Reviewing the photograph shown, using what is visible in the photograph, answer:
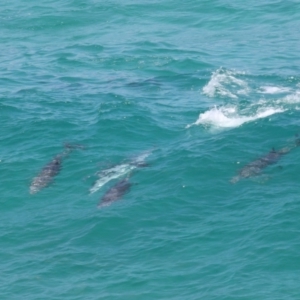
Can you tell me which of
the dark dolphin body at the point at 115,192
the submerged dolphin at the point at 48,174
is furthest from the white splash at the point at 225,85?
the dark dolphin body at the point at 115,192

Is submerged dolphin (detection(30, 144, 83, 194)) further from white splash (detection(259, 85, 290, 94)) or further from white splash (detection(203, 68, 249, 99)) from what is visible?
white splash (detection(259, 85, 290, 94))

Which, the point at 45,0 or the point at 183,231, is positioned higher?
the point at 45,0

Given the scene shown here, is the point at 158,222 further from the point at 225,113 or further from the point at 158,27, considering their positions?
the point at 158,27

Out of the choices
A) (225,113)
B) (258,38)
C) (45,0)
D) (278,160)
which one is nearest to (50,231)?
(278,160)

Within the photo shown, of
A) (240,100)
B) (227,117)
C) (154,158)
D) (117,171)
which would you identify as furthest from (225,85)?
(117,171)

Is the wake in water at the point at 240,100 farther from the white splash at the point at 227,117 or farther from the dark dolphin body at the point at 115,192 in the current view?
the dark dolphin body at the point at 115,192
